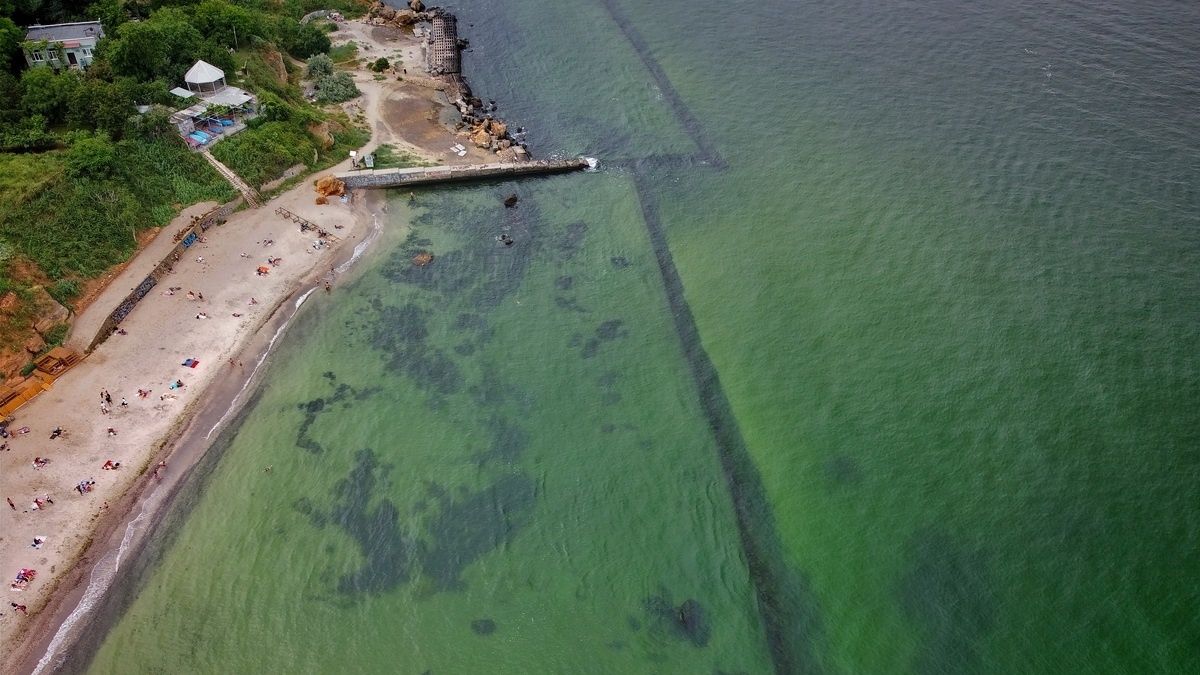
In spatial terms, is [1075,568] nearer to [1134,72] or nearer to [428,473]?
[428,473]

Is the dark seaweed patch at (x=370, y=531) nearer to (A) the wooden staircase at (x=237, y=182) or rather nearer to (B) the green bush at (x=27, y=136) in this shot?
(A) the wooden staircase at (x=237, y=182)

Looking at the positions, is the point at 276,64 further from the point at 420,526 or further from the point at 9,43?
the point at 420,526

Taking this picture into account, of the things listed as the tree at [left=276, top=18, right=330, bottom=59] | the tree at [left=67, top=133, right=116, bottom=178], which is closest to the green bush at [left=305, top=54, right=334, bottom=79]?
the tree at [left=276, top=18, right=330, bottom=59]

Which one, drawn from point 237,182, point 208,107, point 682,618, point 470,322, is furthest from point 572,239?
point 208,107

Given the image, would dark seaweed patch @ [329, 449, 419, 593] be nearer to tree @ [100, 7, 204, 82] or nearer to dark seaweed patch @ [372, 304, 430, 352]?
dark seaweed patch @ [372, 304, 430, 352]

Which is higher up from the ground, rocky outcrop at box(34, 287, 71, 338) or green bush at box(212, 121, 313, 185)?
green bush at box(212, 121, 313, 185)

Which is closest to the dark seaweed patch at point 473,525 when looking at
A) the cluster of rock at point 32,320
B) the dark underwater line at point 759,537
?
the dark underwater line at point 759,537
